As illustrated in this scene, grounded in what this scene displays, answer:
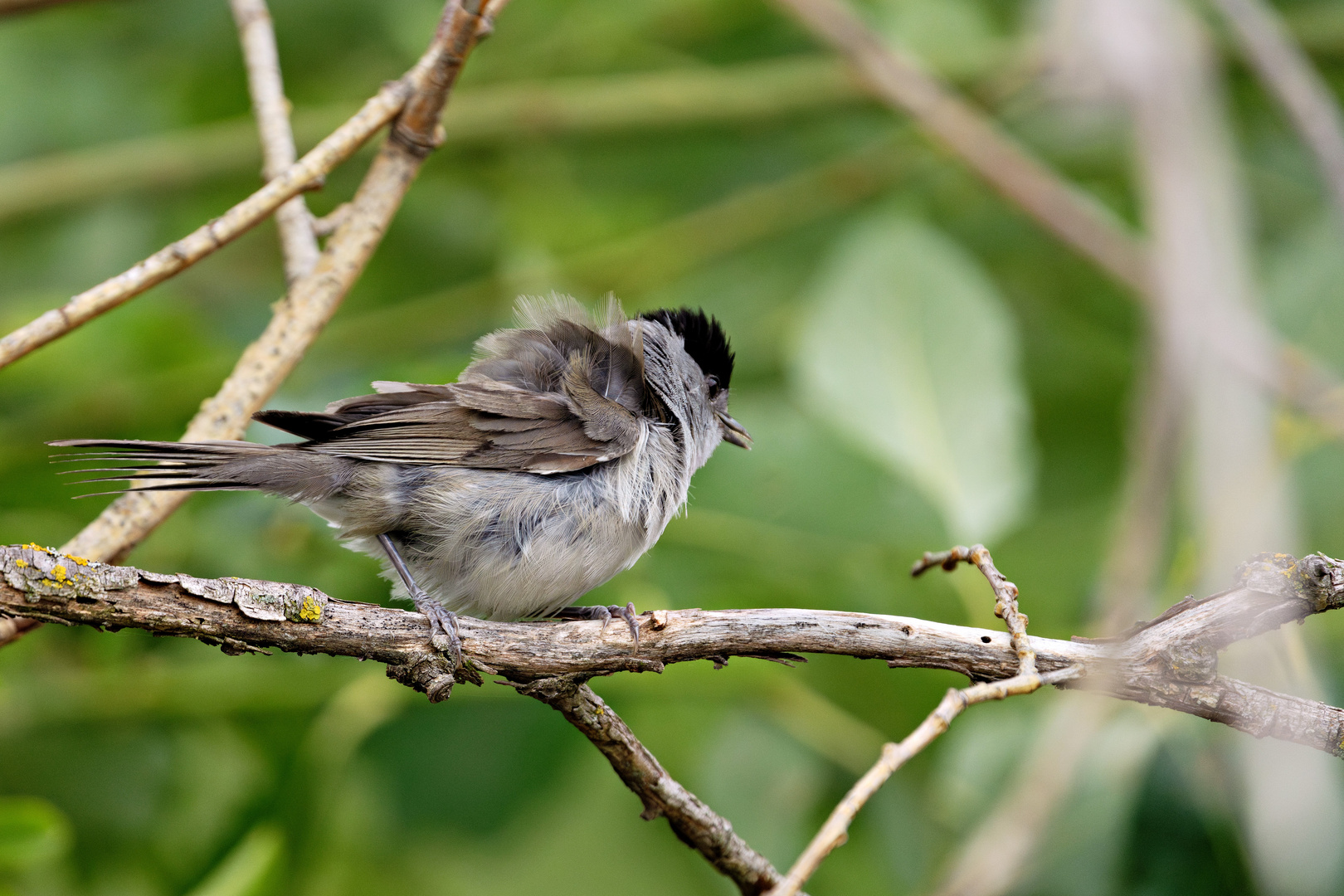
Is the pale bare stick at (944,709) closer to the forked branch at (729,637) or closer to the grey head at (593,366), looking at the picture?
the forked branch at (729,637)

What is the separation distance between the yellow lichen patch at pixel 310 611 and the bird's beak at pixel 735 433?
176 cm

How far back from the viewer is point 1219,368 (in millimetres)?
1704

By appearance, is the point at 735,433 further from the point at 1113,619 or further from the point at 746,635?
the point at 1113,619

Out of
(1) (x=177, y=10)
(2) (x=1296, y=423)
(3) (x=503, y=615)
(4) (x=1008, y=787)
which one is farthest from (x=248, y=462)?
(1) (x=177, y=10)

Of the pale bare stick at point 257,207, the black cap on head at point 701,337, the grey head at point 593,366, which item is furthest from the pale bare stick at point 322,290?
the black cap on head at point 701,337

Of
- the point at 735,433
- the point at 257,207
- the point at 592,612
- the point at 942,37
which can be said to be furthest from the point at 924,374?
the point at 257,207

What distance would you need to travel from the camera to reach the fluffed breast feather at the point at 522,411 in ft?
8.29

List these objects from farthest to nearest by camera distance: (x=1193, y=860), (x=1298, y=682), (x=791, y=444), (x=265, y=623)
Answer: (x=791, y=444)
(x=1193, y=860)
(x=1298, y=682)
(x=265, y=623)

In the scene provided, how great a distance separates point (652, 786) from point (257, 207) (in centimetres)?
122

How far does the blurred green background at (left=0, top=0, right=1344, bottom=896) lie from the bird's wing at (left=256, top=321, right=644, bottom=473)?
0.53 metres

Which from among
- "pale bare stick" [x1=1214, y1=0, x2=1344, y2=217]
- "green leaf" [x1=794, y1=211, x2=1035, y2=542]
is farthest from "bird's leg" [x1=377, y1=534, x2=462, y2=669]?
"pale bare stick" [x1=1214, y1=0, x2=1344, y2=217]

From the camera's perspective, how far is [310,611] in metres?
1.66

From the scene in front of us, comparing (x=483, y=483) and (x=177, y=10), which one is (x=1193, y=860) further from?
(x=177, y=10)

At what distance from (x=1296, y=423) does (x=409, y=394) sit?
93.8 inches
